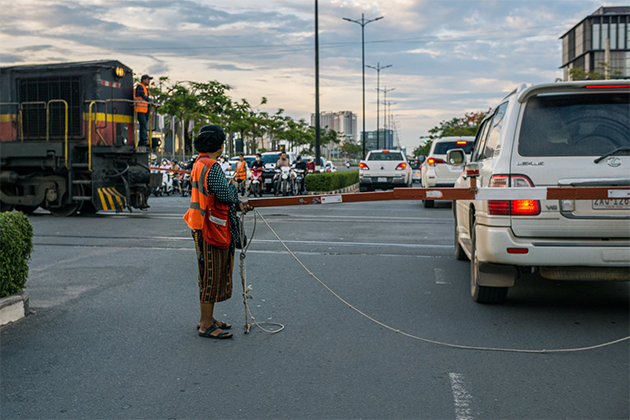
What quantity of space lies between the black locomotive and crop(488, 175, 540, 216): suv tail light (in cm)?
1186

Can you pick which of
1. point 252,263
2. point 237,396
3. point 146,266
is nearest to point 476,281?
point 237,396

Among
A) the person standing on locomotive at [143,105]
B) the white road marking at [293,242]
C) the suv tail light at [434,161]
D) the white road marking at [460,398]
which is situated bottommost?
the white road marking at [460,398]

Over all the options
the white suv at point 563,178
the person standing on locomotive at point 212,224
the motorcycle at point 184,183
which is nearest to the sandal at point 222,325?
the person standing on locomotive at point 212,224

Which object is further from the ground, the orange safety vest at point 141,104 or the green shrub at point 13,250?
the orange safety vest at point 141,104

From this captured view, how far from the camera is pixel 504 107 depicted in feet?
22.7

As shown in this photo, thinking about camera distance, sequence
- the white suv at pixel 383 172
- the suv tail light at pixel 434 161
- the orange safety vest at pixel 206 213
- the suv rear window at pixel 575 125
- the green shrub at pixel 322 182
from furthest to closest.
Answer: the white suv at pixel 383 172
the green shrub at pixel 322 182
the suv tail light at pixel 434 161
the suv rear window at pixel 575 125
the orange safety vest at pixel 206 213

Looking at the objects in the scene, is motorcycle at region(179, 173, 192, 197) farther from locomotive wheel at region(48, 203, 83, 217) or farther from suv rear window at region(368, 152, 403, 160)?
locomotive wheel at region(48, 203, 83, 217)

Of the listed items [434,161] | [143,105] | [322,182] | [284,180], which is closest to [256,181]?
[284,180]

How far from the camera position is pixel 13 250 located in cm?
636

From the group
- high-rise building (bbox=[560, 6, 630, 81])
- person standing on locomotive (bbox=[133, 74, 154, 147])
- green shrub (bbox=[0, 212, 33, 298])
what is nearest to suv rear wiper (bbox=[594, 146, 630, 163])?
green shrub (bbox=[0, 212, 33, 298])

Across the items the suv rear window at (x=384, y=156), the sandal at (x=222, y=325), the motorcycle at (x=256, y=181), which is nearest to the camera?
the sandal at (x=222, y=325)

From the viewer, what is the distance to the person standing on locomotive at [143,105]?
1680 cm

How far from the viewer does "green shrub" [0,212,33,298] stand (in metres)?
6.24

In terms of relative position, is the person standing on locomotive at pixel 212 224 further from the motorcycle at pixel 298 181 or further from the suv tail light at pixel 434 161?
the motorcycle at pixel 298 181
